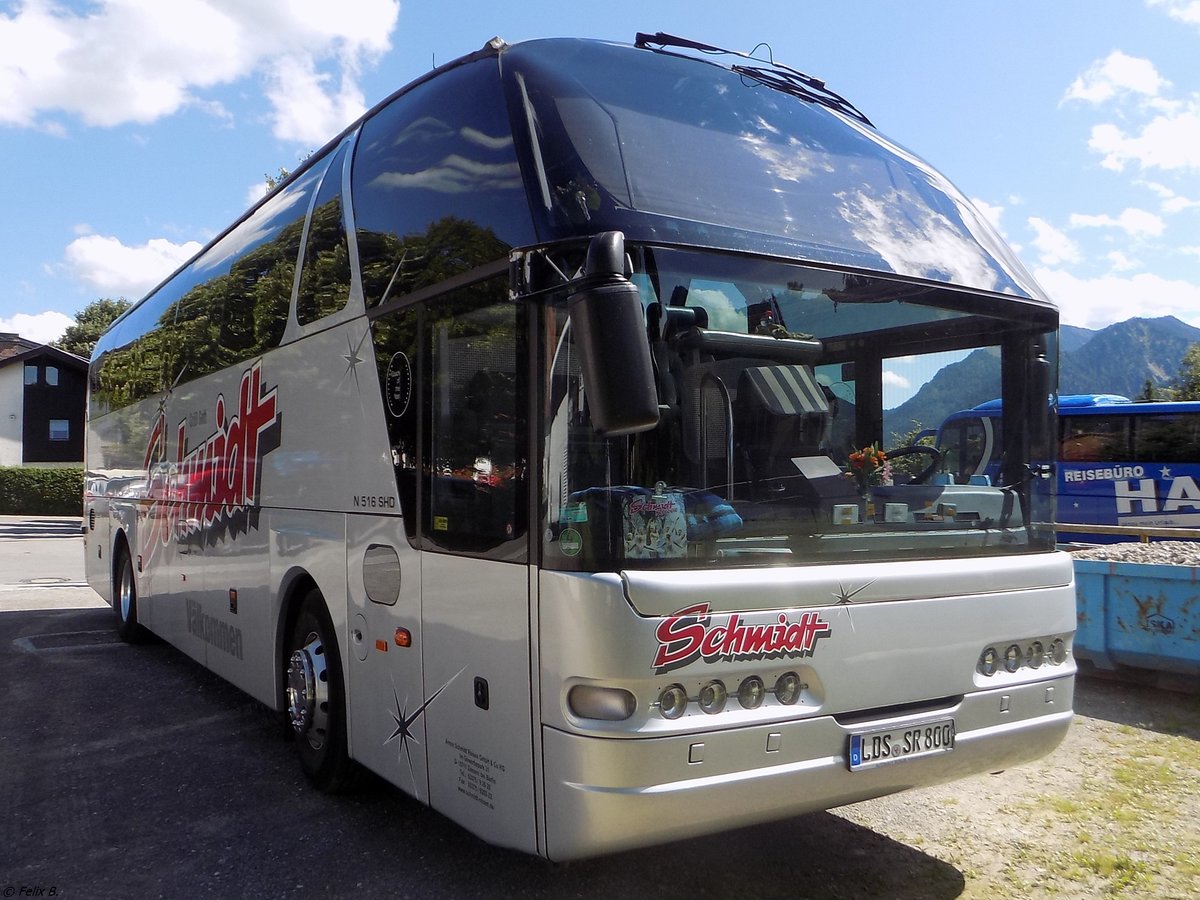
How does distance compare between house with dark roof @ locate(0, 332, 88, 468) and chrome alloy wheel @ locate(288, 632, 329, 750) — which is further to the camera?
house with dark roof @ locate(0, 332, 88, 468)

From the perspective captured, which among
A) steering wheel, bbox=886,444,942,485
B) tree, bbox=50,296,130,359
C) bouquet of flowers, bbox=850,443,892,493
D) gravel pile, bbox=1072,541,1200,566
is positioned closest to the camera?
bouquet of flowers, bbox=850,443,892,493

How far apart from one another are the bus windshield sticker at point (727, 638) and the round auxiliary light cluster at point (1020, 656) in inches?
37.8

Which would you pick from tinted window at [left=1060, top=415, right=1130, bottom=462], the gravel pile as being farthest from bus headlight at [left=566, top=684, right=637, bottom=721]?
tinted window at [left=1060, top=415, right=1130, bottom=462]

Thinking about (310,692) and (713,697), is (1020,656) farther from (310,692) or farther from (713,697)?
(310,692)

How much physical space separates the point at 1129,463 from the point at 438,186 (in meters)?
19.0

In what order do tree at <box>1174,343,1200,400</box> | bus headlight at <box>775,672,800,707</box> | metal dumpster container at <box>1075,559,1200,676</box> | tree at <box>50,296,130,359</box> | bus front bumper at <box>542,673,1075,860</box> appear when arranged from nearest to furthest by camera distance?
bus front bumper at <box>542,673,1075,860</box> → bus headlight at <box>775,672,800,707</box> → metal dumpster container at <box>1075,559,1200,676</box> → tree at <box>1174,343,1200,400</box> → tree at <box>50,296,130,359</box>

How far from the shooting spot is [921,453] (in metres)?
4.41

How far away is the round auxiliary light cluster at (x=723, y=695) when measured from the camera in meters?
3.39

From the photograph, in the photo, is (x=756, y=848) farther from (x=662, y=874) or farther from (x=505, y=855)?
(x=505, y=855)

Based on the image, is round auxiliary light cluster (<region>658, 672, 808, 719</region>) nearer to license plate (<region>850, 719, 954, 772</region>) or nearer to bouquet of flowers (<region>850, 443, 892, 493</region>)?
license plate (<region>850, 719, 954, 772</region>)

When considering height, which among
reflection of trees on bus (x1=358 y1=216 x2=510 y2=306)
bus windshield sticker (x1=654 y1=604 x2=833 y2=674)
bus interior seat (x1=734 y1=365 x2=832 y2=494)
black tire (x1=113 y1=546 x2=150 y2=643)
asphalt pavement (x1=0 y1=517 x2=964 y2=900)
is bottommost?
asphalt pavement (x1=0 y1=517 x2=964 y2=900)

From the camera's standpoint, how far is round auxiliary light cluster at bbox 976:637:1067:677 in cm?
415

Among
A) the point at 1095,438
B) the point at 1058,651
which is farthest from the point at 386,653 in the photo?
the point at 1095,438

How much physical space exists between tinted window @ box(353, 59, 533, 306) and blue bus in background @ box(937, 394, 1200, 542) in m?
16.7
